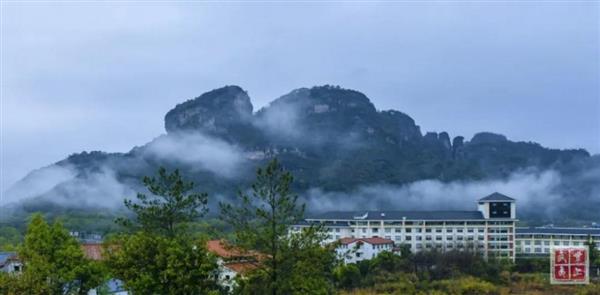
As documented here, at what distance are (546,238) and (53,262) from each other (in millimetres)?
38563

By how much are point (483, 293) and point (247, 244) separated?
17.0 m

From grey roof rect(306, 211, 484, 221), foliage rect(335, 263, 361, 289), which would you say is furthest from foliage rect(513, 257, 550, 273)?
foliage rect(335, 263, 361, 289)

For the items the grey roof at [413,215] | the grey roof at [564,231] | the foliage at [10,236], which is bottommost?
the foliage at [10,236]

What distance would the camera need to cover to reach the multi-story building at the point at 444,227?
1657 inches

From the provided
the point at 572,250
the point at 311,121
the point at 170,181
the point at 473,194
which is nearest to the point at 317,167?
the point at 311,121

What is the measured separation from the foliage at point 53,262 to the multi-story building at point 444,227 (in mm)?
28671

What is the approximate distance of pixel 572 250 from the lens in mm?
20578

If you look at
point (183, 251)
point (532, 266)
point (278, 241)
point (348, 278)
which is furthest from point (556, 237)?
point (183, 251)

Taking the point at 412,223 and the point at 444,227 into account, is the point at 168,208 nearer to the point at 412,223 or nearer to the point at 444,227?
the point at 412,223

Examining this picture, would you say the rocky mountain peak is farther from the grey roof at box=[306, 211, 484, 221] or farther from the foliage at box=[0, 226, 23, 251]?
the foliage at box=[0, 226, 23, 251]

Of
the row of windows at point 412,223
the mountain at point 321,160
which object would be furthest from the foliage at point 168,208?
the mountain at point 321,160

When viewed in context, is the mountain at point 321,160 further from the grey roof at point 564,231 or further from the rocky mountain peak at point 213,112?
the grey roof at point 564,231

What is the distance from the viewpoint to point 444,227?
44.0m

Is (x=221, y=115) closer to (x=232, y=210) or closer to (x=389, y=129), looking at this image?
(x=389, y=129)
